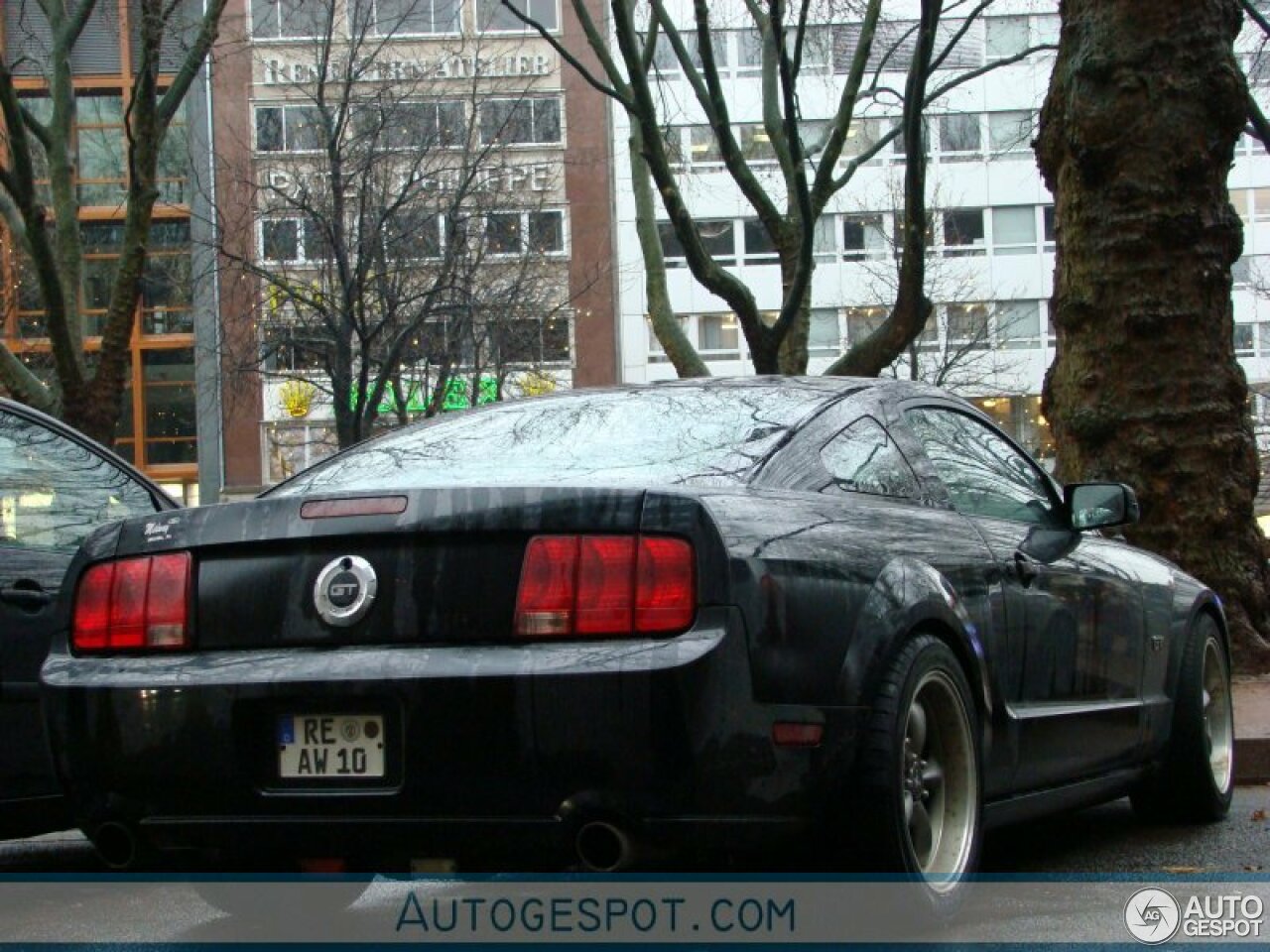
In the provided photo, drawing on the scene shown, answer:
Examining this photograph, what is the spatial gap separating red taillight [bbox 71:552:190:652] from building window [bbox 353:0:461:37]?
1854cm

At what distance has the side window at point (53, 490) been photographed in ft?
19.0

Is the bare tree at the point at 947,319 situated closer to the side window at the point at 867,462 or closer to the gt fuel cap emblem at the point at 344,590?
the side window at the point at 867,462

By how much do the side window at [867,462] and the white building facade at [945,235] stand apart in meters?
44.3

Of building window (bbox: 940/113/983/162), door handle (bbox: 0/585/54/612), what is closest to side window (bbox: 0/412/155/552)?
door handle (bbox: 0/585/54/612)

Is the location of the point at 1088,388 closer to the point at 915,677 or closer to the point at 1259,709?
the point at 1259,709

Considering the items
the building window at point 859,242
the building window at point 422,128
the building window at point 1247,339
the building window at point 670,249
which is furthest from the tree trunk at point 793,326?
the building window at point 1247,339

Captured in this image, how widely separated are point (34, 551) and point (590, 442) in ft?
6.84

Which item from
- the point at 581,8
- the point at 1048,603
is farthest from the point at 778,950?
the point at 581,8

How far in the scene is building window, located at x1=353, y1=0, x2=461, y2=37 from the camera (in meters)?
23.7

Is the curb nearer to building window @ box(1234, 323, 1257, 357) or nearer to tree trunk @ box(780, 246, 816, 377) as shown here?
tree trunk @ box(780, 246, 816, 377)

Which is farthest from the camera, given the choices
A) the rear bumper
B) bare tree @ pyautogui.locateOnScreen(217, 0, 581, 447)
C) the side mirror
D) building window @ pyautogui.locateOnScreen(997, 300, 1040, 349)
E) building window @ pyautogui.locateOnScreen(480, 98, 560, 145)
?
building window @ pyautogui.locateOnScreen(997, 300, 1040, 349)

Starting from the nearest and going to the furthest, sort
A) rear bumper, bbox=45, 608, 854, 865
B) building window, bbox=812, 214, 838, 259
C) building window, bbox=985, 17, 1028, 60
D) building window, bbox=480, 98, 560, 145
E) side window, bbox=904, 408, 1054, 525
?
rear bumper, bbox=45, 608, 854, 865
side window, bbox=904, 408, 1054, 525
building window, bbox=480, 98, 560, 145
building window, bbox=985, 17, 1028, 60
building window, bbox=812, 214, 838, 259

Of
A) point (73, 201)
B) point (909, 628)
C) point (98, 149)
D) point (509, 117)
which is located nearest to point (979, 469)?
point (909, 628)

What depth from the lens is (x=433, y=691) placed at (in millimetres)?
3795
